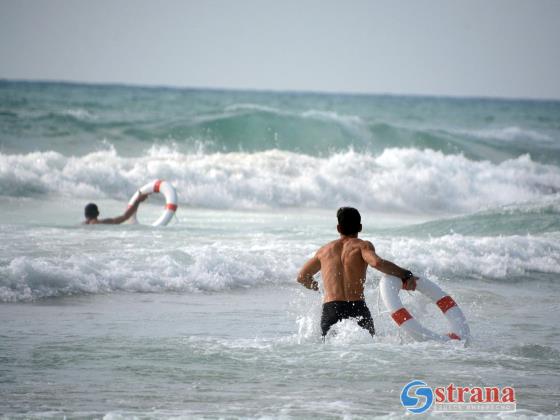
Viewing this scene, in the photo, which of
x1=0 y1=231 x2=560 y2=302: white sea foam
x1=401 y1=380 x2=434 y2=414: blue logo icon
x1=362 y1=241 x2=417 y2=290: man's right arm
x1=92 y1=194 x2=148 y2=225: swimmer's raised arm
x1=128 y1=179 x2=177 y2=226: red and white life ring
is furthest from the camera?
x1=128 y1=179 x2=177 y2=226: red and white life ring

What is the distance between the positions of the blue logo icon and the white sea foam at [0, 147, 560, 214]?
14.6 meters

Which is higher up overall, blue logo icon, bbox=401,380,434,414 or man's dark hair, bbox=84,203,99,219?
man's dark hair, bbox=84,203,99,219

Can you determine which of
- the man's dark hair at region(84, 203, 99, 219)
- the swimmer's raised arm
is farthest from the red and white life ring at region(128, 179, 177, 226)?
the man's dark hair at region(84, 203, 99, 219)

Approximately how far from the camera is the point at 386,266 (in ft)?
23.6

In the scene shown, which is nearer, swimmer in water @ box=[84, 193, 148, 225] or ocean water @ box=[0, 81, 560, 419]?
ocean water @ box=[0, 81, 560, 419]

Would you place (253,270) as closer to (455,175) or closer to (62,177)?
(62,177)

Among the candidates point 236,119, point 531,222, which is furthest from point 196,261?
point 236,119

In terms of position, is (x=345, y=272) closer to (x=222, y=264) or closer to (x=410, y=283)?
(x=410, y=283)

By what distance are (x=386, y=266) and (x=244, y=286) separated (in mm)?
4216

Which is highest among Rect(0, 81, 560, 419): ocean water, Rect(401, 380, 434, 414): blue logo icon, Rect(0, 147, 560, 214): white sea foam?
Rect(0, 147, 560, 214): white sea foam

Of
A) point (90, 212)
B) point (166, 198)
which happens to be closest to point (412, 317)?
point (90, 212)

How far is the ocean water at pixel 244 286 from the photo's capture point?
645 cm

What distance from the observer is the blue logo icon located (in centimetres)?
612

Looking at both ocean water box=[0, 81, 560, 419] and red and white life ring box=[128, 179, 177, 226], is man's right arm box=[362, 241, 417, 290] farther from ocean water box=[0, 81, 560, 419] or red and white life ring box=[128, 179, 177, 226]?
red and white life ring box=[128, 179, 177, 226]
